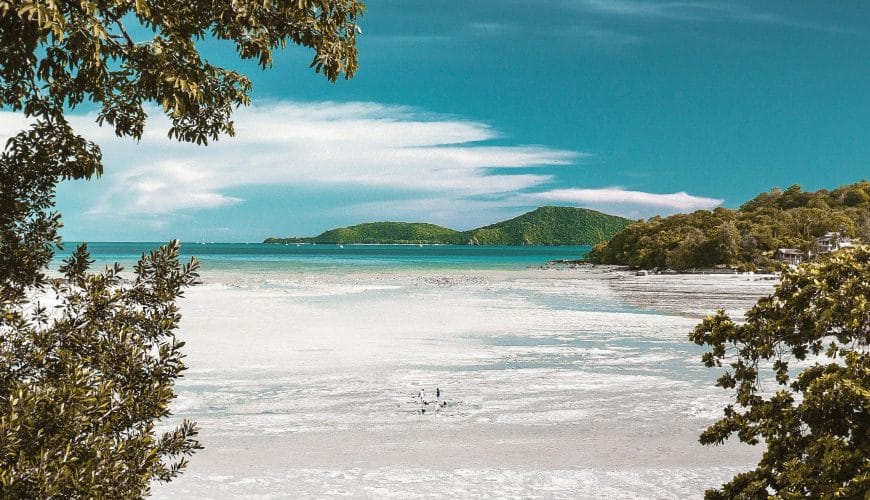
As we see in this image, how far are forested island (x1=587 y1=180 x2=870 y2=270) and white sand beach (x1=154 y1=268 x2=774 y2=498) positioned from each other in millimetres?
59523

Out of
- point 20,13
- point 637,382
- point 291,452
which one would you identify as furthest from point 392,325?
point 20,13

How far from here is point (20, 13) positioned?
3939 millimetres

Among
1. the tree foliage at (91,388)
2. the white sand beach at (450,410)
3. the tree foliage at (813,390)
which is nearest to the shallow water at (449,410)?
the white sand beach at (450,410)

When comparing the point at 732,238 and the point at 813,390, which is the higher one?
the point at 732,238

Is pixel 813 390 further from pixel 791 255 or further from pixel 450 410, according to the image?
pixel 791 255

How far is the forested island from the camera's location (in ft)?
307

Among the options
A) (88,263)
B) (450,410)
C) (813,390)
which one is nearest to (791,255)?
(450,410)

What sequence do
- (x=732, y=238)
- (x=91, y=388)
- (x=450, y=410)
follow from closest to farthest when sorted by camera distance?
(x=91, y=388) → (x=450, y=410) → (x=732, y=238)

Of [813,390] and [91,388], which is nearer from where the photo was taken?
[91,388]

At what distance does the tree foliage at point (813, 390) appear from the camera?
6.21 meters

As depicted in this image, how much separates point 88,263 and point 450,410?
8.91 meters

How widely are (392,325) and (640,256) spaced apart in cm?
8524

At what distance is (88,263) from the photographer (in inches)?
251

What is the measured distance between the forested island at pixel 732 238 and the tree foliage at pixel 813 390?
70.4m
